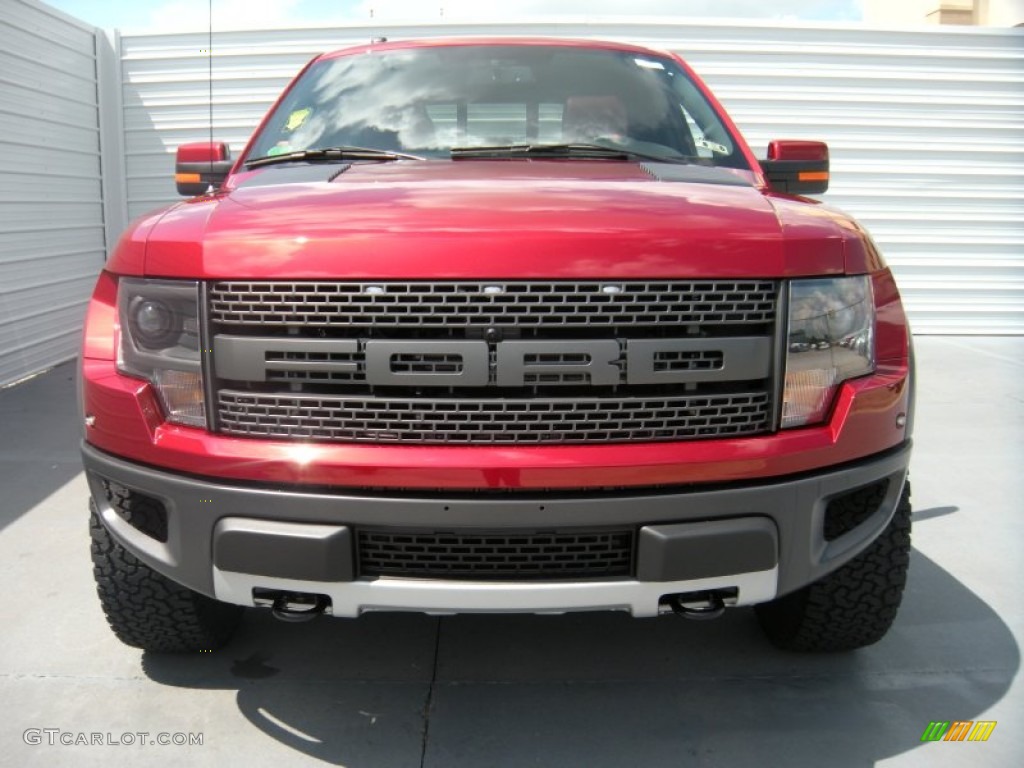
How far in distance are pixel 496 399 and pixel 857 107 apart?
27.0 feet

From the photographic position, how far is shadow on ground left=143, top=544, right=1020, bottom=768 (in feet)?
7.68

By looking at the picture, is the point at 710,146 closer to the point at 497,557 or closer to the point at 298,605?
the point at 497,557

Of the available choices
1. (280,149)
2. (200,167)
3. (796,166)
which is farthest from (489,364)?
(200,167)

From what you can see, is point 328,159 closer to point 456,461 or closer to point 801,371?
point 456,461

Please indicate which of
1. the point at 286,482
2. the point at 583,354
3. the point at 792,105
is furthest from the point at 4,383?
the point at 792,105

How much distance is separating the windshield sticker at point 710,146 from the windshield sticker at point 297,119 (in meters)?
1.45

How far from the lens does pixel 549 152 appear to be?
9.70 feet

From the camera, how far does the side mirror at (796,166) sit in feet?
10.6

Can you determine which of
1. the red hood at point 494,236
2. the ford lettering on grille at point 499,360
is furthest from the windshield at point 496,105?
the ford lettering on grille at point 499,360

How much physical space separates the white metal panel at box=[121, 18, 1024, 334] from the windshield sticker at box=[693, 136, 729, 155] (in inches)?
228

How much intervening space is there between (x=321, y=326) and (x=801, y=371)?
111 cm

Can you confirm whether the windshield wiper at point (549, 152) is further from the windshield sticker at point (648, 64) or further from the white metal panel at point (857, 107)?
the white metal panel at point (857, 107)

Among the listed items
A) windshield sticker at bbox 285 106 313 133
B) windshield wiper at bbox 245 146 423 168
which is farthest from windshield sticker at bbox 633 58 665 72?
windshield sticker at bbox 285 106 313 133

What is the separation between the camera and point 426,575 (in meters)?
2.05
